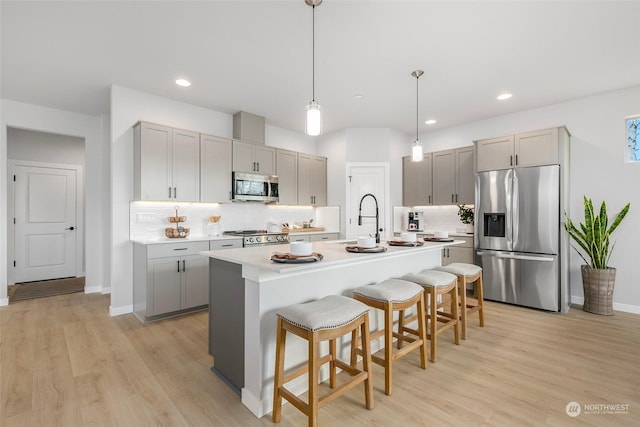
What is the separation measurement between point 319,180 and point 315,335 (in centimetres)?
431

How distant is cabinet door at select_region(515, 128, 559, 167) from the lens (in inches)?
153

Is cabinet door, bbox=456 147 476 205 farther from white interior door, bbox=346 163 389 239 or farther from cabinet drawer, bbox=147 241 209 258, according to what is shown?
cabinet drawer, bbox=147 241 209 258

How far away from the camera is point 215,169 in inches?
171

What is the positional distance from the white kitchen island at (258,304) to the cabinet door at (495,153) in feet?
8.90

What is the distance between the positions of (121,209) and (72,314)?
1.42 meters

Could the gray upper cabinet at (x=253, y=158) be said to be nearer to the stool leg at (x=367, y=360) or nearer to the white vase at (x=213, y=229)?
the white vase at (x=213, y=229)

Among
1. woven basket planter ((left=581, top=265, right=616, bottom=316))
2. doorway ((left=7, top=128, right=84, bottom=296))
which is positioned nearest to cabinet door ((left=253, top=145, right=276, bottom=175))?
doorway ((left=7, top=128, right=84, bottom=296))

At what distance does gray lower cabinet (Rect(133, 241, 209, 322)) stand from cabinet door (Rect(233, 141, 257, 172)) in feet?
4.34

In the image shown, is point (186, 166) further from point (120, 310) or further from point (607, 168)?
point (607, 168)

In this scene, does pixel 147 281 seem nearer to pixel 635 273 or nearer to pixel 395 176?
pixel 395 176

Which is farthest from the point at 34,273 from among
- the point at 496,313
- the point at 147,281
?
the point at 496,313

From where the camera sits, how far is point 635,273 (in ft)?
12.5

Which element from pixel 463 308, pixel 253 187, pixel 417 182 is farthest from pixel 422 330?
pixel 417 182

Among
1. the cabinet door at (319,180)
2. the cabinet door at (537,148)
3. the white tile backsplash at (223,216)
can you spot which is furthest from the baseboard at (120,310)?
the cabinet door at (537,148)
